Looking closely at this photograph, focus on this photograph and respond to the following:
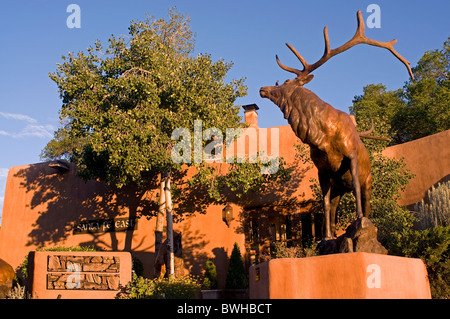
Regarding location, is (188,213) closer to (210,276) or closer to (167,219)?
(167,219)

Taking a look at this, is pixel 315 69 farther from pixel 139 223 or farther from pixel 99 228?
pixel 99 228

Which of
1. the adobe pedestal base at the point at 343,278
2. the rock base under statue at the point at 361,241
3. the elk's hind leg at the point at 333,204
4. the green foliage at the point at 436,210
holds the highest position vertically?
the green foliage at the point at 436,210

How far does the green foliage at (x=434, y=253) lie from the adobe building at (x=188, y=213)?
14.1 feet

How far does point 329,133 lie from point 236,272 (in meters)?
8.82

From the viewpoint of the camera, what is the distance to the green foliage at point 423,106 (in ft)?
67.8

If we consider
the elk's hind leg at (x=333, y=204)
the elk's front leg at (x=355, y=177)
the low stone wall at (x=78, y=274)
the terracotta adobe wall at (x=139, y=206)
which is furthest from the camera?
the terracotta adobe wall at (x=139, y=206)

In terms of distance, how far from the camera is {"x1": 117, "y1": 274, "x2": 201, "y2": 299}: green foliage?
9.66m

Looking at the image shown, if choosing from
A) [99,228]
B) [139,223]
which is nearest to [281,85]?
[139,223]

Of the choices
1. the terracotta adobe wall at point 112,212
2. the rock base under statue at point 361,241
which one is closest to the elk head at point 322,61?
the rock base under statue at point 361,241

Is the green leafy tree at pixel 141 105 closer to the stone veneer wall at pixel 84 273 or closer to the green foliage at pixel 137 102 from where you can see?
the green foliage at pixel 137 102

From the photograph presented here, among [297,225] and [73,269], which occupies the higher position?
[297,225]

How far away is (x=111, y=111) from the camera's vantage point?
41.7ft

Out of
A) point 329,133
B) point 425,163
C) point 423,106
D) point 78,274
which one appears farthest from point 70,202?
point 423,106
